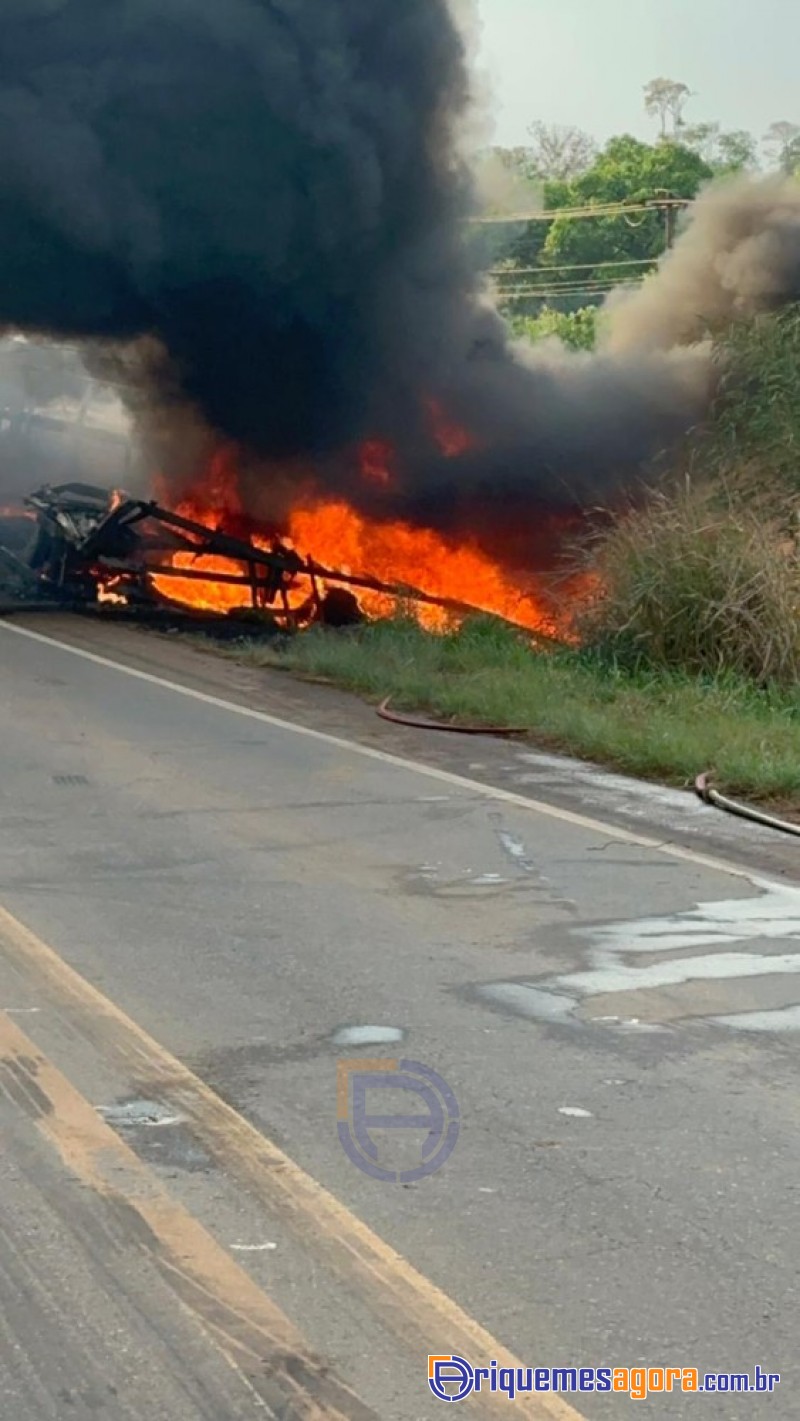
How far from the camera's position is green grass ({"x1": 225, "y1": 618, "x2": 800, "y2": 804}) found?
32.9 feet

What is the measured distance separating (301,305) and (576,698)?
8.61m

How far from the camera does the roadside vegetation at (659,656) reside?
34.7ft

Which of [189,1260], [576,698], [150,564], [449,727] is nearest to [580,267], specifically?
[150,564]

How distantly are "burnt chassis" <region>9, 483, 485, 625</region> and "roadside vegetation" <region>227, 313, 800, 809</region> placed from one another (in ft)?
5.29

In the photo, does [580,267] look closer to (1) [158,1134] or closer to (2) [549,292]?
(2) [549,292]

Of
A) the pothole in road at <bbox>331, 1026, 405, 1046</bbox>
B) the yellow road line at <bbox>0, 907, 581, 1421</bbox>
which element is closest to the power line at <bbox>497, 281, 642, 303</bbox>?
the pothole in road at <bbox>331, 1026, 405, 1046</bbox>

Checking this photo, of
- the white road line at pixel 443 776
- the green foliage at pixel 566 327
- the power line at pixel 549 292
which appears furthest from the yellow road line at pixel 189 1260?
the power line at pixel 549 292

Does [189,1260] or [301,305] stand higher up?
[301,305]

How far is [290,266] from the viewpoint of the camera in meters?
19.3

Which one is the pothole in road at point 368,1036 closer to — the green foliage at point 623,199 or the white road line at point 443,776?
the white road line at point 443,776

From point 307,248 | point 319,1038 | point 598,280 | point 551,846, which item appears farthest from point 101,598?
point 598,280

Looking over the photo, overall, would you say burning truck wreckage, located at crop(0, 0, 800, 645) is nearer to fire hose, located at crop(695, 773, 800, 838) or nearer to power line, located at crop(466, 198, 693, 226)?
fire hose, located at crop(695, 773, 800, 838)

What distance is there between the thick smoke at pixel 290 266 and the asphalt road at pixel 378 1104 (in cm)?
1061

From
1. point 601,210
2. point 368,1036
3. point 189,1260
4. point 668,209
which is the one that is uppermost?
point 601,210
